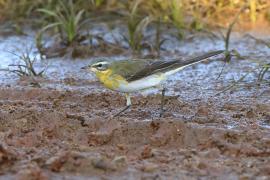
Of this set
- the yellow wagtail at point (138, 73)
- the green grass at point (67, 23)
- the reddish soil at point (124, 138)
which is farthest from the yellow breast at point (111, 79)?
the green grass at point (67, 23)

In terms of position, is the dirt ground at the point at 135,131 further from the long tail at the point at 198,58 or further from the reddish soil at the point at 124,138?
the long tail at the point at 198,58

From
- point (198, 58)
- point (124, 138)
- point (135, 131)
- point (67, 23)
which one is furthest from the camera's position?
point (67, 23)

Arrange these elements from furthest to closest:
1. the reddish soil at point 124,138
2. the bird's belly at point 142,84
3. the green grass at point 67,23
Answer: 1. the green grass at point 67,23
2. the bird's belly at point 142,84
3. the reddish soil at point 124,138

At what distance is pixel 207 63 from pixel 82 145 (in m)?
4.59

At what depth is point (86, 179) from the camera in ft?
17.5

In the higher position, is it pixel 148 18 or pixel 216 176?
pixel 148 18

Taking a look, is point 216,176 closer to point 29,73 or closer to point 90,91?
point 90,91

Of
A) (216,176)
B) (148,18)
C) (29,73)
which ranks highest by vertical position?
(148,18)

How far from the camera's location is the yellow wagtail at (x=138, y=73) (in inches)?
303

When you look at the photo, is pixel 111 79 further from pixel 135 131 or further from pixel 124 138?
pixel 124 138

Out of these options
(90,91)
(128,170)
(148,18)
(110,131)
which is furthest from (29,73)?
(128,170)

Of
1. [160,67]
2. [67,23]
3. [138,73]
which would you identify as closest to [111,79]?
[138,73]

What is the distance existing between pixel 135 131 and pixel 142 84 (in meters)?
0.98

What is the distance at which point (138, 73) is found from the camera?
773 centimetres
